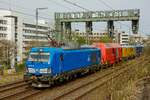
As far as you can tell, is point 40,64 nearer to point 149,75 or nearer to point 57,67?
point 57,67

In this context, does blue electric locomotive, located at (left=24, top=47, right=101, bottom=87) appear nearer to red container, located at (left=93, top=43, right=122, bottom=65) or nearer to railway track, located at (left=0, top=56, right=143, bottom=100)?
railway track, located at (left=0, top=56, right=143, bottom=100)

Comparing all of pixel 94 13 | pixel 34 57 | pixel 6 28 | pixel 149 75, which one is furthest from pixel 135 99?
pixel 6 28

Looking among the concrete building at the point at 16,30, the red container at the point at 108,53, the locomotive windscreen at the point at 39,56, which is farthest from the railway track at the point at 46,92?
the concrete building at the point at 16,30

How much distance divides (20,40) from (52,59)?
107756 millimetres

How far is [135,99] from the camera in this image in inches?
627

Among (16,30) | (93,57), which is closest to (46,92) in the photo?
(93,57)

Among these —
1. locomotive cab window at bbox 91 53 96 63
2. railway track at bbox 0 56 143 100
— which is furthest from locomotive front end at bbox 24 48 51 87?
locomotive cab window at bbox 91 53 96 63

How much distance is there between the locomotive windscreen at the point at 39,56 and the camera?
68.3 ft

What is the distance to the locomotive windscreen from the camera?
20.8 metres

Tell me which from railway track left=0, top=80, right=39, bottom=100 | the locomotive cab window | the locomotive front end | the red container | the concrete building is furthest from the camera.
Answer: the concrete building

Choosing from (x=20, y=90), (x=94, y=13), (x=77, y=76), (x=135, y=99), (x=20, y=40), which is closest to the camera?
(x=135, y=99)

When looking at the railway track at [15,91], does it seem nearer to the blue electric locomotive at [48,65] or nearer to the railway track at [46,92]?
the railway track at [46,92]

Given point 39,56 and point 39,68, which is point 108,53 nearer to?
point 39,56

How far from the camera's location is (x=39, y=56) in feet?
69.4
